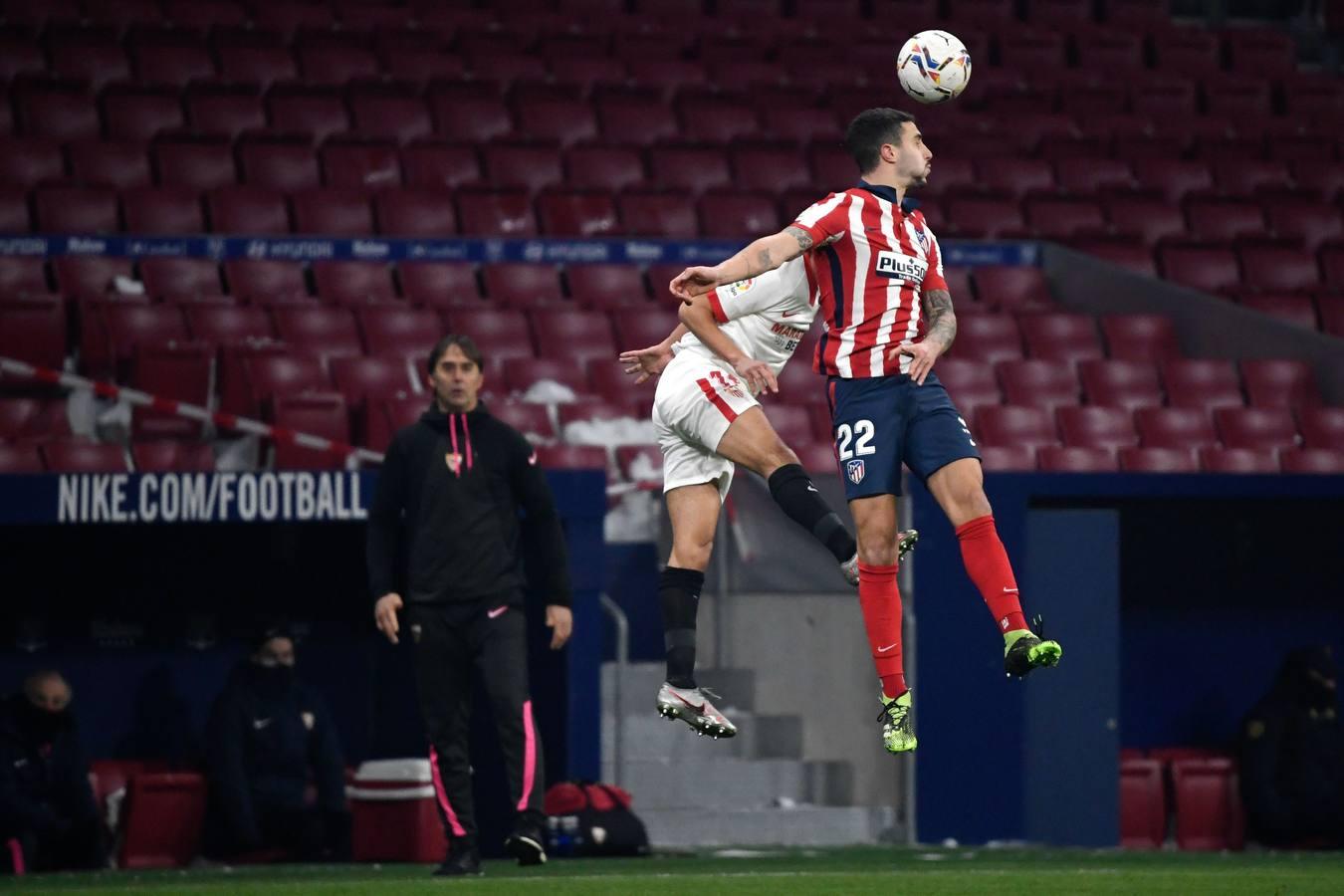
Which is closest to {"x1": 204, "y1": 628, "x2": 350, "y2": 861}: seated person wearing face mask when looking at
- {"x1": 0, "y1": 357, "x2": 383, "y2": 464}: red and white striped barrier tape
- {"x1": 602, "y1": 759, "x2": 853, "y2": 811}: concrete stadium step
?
{"x1": 0, "y1": 357, "x2": 383, "y2": 464}: red and white striped barrier tape

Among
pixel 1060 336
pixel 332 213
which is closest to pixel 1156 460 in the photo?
pixel 1060 336

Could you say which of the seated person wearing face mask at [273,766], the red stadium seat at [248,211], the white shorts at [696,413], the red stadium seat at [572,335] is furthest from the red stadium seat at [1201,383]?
the white shorts at [696,413]

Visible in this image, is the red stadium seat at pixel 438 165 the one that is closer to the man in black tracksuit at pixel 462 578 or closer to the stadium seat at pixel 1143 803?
the stadium seat at pixel 1143 803

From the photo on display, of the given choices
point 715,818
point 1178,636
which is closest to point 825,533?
point 715,818

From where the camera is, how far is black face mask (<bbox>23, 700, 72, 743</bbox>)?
9086 mm

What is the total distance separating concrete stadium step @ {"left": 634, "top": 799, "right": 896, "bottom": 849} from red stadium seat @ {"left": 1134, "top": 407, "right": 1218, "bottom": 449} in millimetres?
3375

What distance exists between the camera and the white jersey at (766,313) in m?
6.78

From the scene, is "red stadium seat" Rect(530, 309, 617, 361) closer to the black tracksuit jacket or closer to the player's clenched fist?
the black tracksuit jacket

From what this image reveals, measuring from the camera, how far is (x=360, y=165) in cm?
1379

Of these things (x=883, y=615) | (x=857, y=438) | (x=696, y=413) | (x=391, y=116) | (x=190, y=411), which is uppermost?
(x=391, y=116)

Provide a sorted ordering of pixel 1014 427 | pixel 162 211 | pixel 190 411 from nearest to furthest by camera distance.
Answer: pixel 190 411 < pixel 1014 427 < pixel 162 211

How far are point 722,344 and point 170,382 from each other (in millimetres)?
5283

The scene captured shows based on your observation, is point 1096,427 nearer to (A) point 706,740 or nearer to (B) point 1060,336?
(B) point 1060,336

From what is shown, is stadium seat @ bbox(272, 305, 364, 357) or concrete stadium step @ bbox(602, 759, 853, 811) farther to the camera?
stadium seat @ bbox(272, 305, 364, 357)
